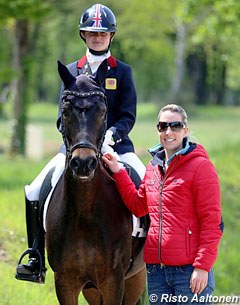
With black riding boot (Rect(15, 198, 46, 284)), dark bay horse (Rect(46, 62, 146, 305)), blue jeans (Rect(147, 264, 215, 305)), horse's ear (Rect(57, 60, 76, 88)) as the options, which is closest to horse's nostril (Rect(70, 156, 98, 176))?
dark bay horse (Rect(46, 62, 146, 305))

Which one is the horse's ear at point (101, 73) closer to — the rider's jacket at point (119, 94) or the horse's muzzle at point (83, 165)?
the rider's jacket at point (119, 94)

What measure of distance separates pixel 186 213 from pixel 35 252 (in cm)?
179

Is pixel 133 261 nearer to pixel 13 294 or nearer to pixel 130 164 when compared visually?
pixel 130 164

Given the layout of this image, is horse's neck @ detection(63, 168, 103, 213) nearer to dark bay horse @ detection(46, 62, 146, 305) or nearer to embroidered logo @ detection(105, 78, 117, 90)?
dark bay horse @ detection(46, 62, 146, 305)

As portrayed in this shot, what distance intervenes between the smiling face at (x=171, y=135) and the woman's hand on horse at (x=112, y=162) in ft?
1.73

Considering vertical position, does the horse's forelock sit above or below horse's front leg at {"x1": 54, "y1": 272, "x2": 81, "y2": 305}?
above

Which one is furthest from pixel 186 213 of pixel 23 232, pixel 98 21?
pixel 23 232

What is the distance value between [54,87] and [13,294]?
72.8m

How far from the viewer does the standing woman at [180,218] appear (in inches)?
216

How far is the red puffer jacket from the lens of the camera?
549cm

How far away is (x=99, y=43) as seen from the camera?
6488 mm

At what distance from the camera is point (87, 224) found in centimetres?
585

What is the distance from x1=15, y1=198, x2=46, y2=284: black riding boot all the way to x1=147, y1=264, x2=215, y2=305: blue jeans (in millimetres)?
1340

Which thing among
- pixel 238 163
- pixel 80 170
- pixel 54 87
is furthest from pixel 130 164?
pixel 54 87
